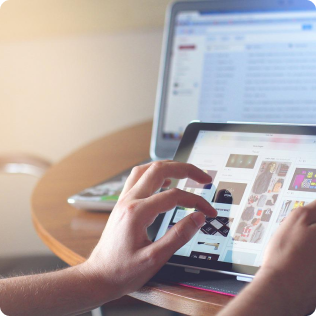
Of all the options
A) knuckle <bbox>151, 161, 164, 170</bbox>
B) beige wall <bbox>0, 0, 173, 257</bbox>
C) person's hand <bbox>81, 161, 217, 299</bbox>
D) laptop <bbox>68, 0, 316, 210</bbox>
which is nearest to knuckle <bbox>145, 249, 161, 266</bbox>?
person's hand <bbox>81, 161, 217, 299</bbox>

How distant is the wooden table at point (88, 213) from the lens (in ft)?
1.71

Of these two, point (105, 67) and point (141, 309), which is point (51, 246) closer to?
point (141, 309)

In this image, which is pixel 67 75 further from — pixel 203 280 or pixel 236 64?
pixel 203 280

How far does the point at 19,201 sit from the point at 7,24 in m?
0.73

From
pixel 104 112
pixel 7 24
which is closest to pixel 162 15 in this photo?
pixel 104 112

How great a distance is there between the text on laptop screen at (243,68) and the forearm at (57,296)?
517 millimetres

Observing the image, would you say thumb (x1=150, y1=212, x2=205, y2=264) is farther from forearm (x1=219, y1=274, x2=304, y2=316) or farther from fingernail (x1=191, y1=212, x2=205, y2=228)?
forearm (x1=219, y1=274, x2=304, y2=316)

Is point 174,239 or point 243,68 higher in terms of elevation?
point 243,68

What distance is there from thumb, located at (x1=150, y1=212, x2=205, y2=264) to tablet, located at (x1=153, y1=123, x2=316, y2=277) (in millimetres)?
25

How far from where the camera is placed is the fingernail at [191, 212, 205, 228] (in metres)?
0.55

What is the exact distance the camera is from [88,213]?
809mm

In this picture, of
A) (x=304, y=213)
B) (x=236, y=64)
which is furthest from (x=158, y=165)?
(x=236, y=64)

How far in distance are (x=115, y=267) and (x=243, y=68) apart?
592 mm

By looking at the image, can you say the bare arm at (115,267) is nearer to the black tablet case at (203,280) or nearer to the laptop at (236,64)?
the black tablet case at (203,280)
